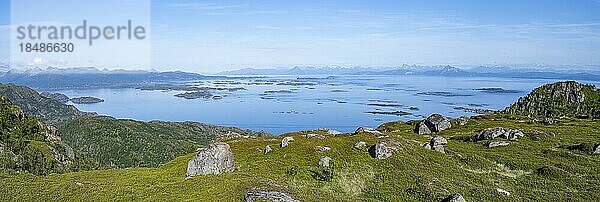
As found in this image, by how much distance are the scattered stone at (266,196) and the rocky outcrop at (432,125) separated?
6877 centimetres

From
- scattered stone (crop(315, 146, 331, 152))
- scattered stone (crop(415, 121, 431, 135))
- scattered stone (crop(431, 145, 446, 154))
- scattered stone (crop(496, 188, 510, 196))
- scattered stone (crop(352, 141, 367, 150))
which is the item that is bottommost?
scattered stone (crop(415, 121, 431, 135))

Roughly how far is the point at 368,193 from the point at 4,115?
179m

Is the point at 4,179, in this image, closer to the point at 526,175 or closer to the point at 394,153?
the point at 394,153

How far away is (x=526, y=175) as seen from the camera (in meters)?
59.2

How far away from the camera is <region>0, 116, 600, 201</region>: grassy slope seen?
48.7 metres

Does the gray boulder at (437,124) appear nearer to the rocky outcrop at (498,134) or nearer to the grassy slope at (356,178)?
the rocky outcrop at (498,134)

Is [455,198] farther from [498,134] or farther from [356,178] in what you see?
[498,134]

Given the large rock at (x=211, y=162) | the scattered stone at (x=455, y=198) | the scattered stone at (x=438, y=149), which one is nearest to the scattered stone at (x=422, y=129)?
the scattered stone at (x=438, y=149)

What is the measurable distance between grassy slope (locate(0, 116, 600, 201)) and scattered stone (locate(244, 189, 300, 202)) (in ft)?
3.74

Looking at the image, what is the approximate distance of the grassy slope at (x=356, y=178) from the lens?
48.7 m

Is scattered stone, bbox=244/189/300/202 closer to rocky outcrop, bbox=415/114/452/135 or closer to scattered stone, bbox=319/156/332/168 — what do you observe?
scattered stone, bbox=319/156/332/168

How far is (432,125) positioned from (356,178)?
199 feet

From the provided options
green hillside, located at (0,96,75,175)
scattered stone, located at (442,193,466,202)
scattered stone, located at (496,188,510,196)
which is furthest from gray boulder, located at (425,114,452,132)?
green hillside, located at (0,96,75,175)

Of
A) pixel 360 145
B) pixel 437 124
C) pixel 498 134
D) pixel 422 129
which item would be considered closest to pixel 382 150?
pixel 360 145
